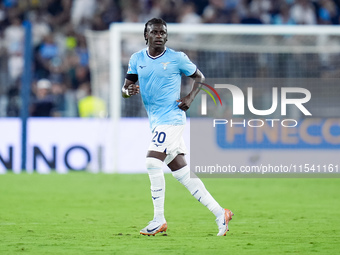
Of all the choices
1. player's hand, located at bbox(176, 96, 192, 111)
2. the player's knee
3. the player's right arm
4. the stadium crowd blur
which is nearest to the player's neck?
the player's right arm

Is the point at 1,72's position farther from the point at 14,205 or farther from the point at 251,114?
the point at 14,205

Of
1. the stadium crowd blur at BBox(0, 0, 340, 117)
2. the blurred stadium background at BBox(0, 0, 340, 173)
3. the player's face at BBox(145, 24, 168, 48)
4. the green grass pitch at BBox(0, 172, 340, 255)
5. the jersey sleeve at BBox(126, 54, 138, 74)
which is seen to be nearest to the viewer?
the green grass pitch at BBox(0, 172, 340, 255)

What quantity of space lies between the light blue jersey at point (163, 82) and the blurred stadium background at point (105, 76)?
8467 mm

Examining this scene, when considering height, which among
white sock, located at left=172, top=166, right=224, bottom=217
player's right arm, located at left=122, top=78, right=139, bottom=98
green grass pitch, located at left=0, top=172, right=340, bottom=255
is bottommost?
green grass pitch, located at left=0, top=172, right=340, bottom=255

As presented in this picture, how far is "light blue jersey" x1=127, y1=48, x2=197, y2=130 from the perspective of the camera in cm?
794

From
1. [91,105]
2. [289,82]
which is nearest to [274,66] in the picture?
[289,82]

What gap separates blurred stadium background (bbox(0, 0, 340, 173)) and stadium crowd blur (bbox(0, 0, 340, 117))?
4 cm

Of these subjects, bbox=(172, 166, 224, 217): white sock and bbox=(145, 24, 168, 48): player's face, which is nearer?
bbox=(145, 24, 168, 48): player's face

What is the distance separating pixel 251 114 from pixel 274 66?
145cm

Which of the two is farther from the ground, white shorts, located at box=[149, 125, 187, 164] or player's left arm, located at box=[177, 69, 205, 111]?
player's left arm, located at box=[177, 69, 205, 111]

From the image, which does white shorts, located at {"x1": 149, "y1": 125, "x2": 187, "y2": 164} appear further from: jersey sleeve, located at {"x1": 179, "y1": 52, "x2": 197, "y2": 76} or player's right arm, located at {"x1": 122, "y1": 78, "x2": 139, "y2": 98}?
jersey sleeve, located at {"x1": 179, "y1": 52, "x2": 197, "y2": 76}

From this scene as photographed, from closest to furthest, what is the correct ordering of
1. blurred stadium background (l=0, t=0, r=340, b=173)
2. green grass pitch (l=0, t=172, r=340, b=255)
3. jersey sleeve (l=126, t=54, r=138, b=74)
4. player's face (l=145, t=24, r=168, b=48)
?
green grass pitch (l=0, t=172, r=340, b=255)
player's face (l=145, t=24, r=168, b=48)
jersey sleeve (l=126, t=54, r=138, b=74)
blurred stadium background (l=0, t=0, r=340, b=173)

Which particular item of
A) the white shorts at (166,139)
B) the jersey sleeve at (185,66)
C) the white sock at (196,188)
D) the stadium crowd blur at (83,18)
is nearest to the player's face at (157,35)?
the jersey sleeve at (185,66)

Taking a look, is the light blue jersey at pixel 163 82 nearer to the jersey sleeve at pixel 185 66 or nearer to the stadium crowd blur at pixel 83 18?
the jersey sleeve at pixel 185 66
